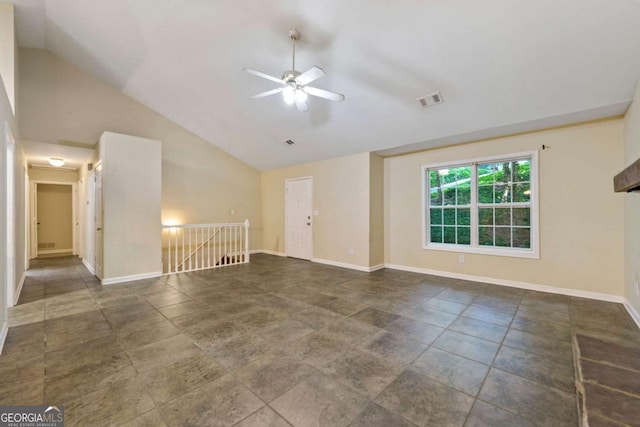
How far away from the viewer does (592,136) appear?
3.62 metres

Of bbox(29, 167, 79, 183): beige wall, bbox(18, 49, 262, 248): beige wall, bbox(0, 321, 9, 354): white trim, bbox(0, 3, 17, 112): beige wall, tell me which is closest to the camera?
bbox(0, 321, 9, 354): white trim

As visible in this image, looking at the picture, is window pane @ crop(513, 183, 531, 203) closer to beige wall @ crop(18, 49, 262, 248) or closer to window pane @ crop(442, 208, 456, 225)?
window pane @ crop(442, 208, 456, 225)

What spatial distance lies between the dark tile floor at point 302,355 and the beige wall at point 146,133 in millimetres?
2910

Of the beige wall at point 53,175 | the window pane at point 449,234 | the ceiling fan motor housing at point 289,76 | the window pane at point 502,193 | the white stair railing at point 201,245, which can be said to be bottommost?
the white stair railing at point 201,245

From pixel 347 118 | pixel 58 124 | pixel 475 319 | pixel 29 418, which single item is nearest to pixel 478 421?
pixel 475 319

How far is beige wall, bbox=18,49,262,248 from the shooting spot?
15.6 feet

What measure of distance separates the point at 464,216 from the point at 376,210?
1.62 meters

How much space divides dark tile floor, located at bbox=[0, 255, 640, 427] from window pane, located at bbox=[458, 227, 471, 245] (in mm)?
948

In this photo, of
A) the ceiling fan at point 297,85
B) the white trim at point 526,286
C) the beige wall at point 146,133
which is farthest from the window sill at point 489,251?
the beige wall at point 146,133

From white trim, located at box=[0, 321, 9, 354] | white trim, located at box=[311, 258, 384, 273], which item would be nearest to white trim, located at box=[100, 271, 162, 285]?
white trim, located at box=[0, 321, 9, 354]

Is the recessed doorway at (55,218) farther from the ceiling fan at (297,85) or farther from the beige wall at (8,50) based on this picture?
the ceiling fan at (297,85)

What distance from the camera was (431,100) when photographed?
3.67 m

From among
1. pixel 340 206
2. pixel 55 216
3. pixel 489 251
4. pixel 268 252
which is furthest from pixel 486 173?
pixel 55 216

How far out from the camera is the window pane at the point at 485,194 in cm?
452
